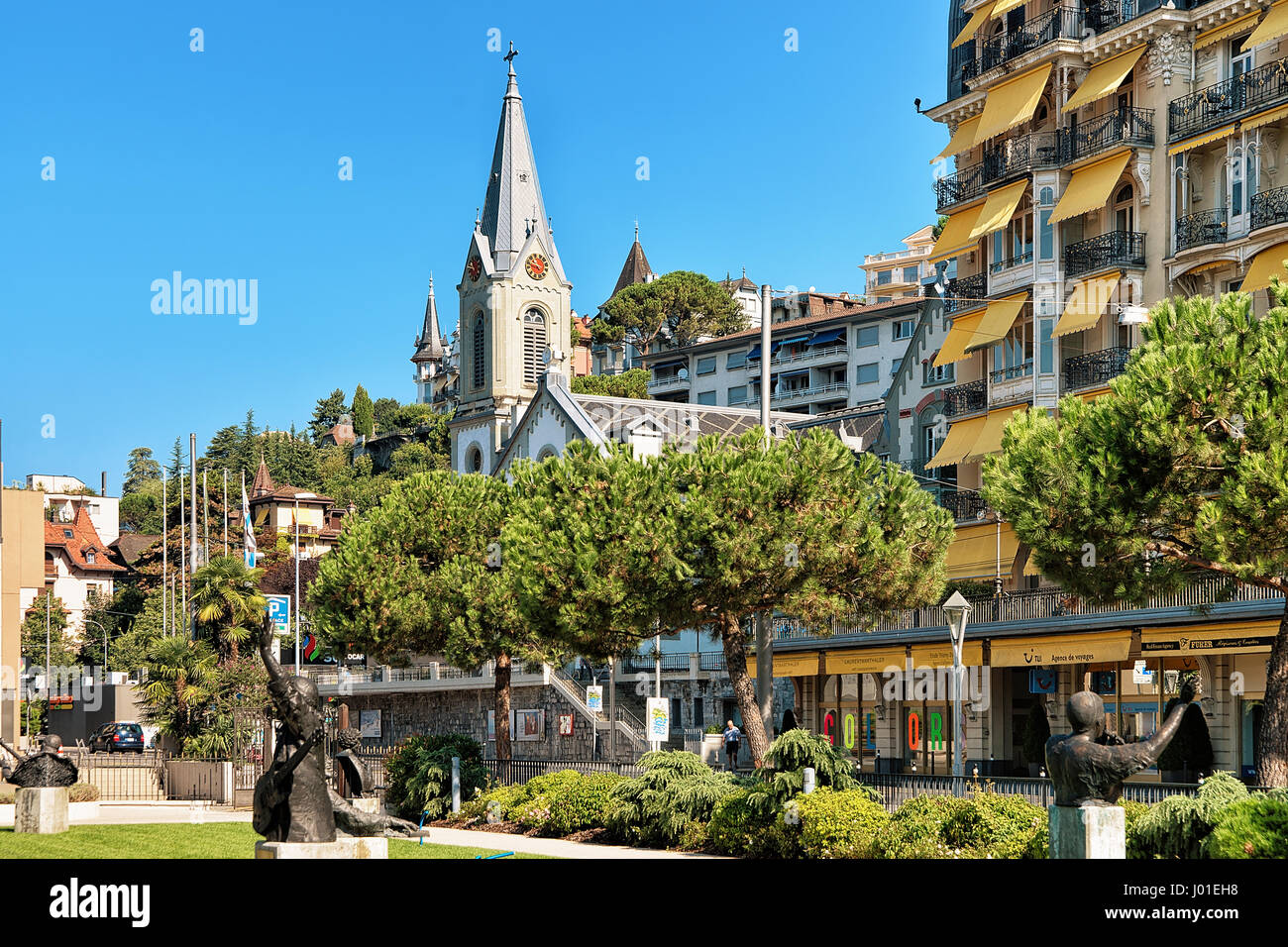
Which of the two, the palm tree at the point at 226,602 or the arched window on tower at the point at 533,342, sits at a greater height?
the arched window on tower at the point at 533,342

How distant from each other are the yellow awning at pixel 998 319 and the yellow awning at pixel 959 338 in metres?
0.38

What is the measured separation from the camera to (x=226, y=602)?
181 feet

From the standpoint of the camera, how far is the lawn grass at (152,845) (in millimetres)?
22344

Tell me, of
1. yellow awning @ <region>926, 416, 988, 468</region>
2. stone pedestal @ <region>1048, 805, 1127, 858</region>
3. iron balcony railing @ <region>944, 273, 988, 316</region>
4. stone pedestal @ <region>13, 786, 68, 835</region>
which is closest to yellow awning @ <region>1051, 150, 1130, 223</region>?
iron balcony railing @ <region>944, 273, 988, 316</region>

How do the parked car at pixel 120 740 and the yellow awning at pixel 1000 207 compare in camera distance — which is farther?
the parked car at pixel 120 740

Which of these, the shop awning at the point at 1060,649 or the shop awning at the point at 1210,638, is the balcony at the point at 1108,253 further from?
the shop awning at the point at 1210,638

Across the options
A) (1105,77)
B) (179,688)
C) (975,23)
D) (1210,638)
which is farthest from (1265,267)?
(179,688)

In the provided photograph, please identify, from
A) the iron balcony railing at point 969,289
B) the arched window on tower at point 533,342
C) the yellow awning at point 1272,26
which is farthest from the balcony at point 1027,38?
the arched window on tower at point 533,342

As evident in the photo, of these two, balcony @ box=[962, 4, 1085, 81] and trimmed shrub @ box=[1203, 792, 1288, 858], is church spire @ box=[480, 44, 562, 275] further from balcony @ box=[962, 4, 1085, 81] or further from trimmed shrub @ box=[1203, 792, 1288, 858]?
trimmed shrub @ box=[1203, 792, 1288, 858]

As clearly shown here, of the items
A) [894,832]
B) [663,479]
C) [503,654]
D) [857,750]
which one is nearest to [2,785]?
[503,654]

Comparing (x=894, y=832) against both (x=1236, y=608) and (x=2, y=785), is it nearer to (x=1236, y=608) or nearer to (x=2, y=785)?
(x=1236, y=608)

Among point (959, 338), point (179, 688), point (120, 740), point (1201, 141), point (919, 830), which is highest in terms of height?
point (1201, 141)

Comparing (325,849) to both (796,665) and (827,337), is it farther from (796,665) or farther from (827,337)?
(827,337)

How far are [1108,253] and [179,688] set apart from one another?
30.9 meters
